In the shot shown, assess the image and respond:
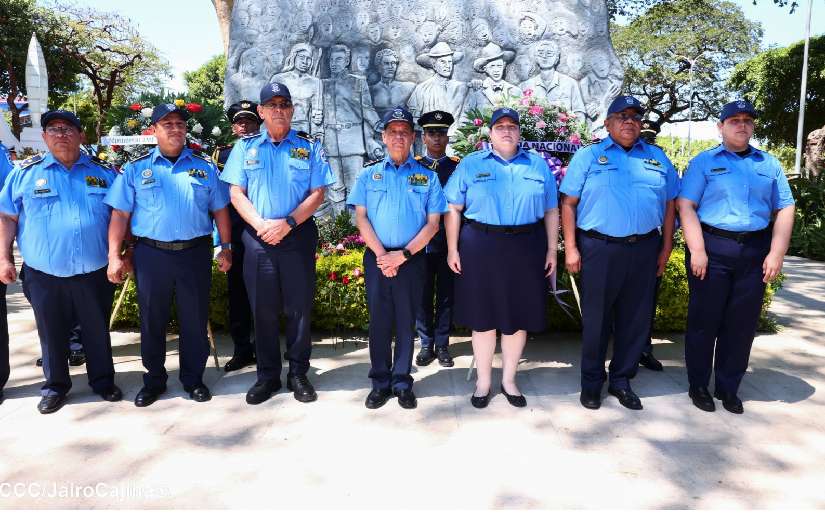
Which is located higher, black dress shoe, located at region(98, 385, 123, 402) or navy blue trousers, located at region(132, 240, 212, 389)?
navy blue trousers, located at region(132, 240, 212, 389)

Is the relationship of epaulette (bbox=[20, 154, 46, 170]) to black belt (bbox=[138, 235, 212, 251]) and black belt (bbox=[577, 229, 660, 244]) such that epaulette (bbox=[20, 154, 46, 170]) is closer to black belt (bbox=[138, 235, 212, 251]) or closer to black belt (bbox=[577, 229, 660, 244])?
black belt (bbox=[138, 235, 212, 251])

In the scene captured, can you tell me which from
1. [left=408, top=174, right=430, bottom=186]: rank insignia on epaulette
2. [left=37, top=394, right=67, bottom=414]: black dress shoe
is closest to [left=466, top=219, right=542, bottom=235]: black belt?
[left=408, top=174, right=430, bottom=186]: rank insignia on epaulette

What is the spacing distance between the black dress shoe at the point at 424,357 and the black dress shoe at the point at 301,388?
0.96 meters

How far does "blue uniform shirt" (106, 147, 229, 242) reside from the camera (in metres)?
3.32

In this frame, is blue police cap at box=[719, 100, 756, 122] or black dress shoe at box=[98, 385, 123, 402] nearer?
blue police cap at box=[719, 100, 756, 122]

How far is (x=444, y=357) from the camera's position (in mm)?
4297

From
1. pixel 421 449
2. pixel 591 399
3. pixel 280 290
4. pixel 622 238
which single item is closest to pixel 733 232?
pixel 622 238

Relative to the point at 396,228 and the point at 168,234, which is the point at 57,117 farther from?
the point at 396,228

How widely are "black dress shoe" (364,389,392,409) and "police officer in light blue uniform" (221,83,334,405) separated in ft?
1.21

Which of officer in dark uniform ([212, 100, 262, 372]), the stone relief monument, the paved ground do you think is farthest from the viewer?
the stone relief monument

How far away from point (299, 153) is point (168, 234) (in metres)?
0.90

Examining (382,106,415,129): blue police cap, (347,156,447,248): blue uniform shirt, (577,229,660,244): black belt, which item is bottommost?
(577,229,660,244): black belt

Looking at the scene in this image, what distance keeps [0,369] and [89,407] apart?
704 mm

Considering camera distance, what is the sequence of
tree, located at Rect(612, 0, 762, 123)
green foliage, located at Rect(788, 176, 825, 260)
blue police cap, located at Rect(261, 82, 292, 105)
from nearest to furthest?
blue police cap, located at Rect(261, 82, 292, 105) < green foliage, located at Rect(788, 176, 825, 260) < tree, located at Rect(612, 0, 762, 123)
